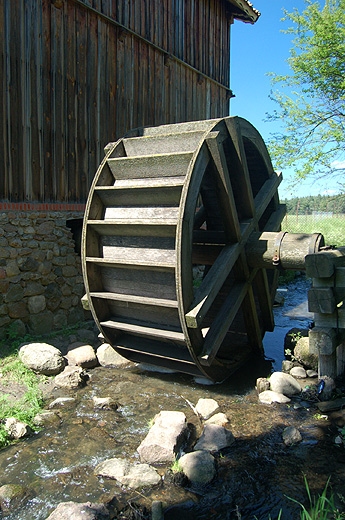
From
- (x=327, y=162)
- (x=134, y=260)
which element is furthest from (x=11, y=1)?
(x=327, y=162)

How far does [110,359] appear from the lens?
4.60m

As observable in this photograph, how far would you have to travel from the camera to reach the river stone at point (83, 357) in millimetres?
4445

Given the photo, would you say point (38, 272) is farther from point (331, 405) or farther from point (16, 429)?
point (331, 405)

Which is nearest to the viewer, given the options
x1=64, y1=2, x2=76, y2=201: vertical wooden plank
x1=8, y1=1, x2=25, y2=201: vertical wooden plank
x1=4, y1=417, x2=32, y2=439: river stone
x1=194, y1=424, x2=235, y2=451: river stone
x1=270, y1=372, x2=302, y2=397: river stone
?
x1=194, y1=424, x2=235, y2=451: river stone

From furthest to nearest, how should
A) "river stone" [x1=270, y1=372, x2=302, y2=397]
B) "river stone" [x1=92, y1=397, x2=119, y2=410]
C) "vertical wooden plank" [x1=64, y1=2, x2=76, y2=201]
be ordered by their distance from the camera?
"vertical wooden plank" [x1=64, y1=2, x2=76, y2=201], "river stone" [x1=270, y1=372, x2=302, y2=397], "river stone" [x1=92, y1=397, x2=119, y2=410]

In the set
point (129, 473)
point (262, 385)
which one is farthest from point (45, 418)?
point (262, 385)

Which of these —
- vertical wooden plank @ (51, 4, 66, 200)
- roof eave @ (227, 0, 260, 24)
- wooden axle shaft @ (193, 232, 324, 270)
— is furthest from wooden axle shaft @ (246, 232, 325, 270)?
roof eave @ (227, 0, 260, 24)

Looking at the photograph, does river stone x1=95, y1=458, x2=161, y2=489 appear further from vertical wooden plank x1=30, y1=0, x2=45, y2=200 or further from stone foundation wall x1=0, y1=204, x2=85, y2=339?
vertical wooden plank x1=30, y1=0, x2=45, y2=200

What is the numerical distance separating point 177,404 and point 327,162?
942cm

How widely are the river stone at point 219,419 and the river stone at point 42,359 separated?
5.33 feet

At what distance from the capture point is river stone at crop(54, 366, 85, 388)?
4.01m

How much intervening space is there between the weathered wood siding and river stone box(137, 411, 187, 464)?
119 inches

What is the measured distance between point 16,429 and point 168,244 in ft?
6.01

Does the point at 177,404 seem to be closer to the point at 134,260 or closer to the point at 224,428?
the point at 224,428
